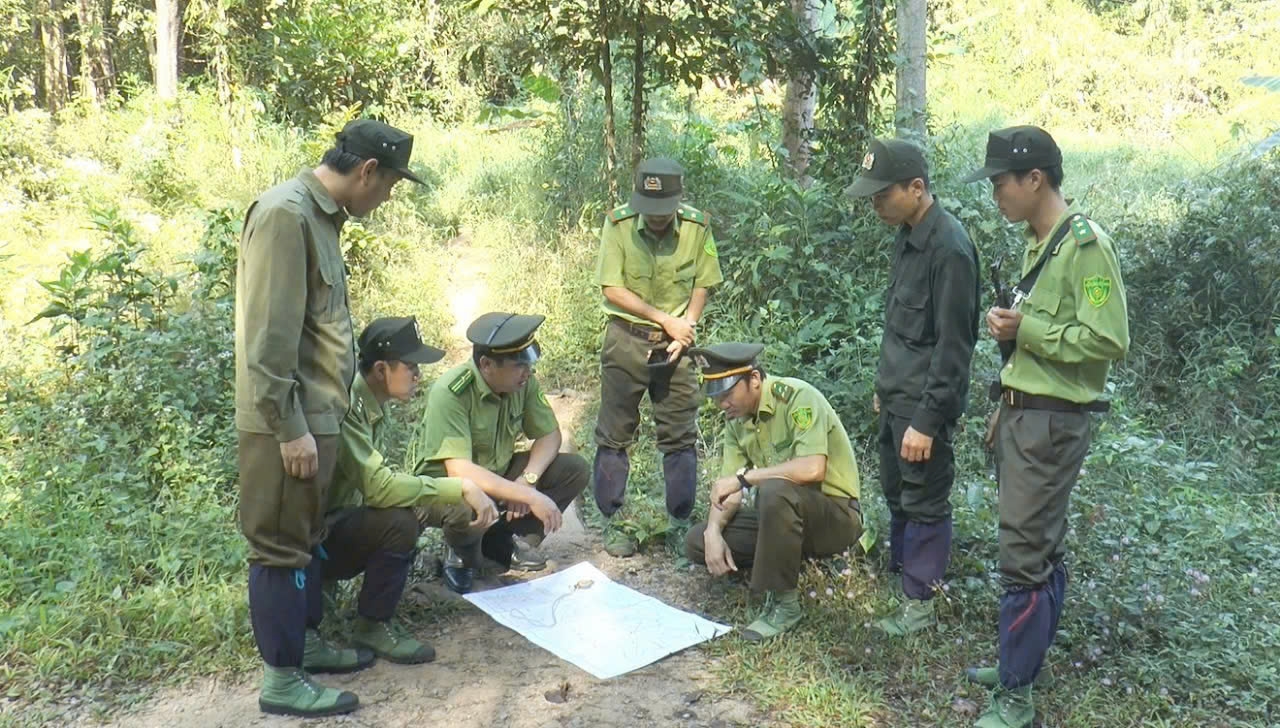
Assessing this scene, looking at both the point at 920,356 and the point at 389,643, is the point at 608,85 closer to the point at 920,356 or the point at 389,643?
the point at 920,356

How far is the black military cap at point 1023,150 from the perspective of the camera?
3008 millimetres

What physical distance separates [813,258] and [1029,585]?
3739 mm

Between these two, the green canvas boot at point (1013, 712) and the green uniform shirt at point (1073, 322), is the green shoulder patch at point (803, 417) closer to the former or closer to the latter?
the green uniform shirt at point (1073, 322)

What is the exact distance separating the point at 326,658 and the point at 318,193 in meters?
1.62

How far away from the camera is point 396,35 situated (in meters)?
12.8

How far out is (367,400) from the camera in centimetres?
372

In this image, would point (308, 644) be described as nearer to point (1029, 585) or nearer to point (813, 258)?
point (1029, 585)

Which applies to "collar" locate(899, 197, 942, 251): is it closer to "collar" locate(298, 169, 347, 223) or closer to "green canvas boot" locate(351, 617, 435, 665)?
"collar" locate(298, 169, 347, 223)

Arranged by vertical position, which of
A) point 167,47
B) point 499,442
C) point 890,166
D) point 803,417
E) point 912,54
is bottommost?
point 499,442

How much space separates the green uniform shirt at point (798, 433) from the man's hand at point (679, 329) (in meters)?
0.82

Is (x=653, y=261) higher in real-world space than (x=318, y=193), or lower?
lower

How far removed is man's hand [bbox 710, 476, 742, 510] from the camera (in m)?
3.97

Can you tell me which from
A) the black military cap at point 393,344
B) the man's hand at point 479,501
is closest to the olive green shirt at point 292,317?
the black military cap at point 393,344

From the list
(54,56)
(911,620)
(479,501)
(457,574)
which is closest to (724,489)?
(911,620)
